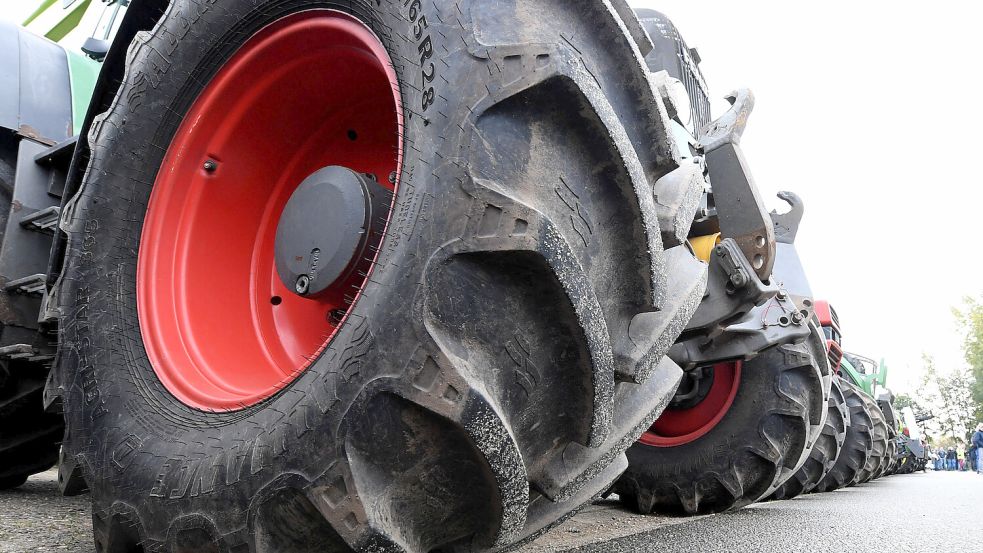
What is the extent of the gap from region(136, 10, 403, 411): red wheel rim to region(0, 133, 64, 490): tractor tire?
2.75 feet

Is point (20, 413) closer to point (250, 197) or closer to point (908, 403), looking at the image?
point (250, 197)

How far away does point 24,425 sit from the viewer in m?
2.08

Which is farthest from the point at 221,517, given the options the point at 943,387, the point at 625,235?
the point at 943,387

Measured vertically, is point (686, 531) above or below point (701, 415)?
below

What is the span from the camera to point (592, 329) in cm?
90

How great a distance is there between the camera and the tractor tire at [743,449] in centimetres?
266

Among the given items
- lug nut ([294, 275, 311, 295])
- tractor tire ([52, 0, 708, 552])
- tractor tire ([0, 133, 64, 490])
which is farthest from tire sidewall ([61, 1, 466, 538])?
tractor tire ([0, 133, 64, 490])

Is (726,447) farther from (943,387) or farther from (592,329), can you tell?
(943,387)

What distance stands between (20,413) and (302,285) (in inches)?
55.3

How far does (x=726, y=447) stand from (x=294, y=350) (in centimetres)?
195

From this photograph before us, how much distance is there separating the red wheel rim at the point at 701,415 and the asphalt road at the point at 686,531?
334mm

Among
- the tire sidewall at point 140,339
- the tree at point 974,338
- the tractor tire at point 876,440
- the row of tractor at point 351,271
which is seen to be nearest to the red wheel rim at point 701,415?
the row of tractor at point 351,271

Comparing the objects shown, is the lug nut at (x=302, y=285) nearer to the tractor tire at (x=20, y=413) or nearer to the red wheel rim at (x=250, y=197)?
the red wheel rim at (x=250, y=197)

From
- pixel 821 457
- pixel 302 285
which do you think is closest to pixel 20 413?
pixel 302 285
